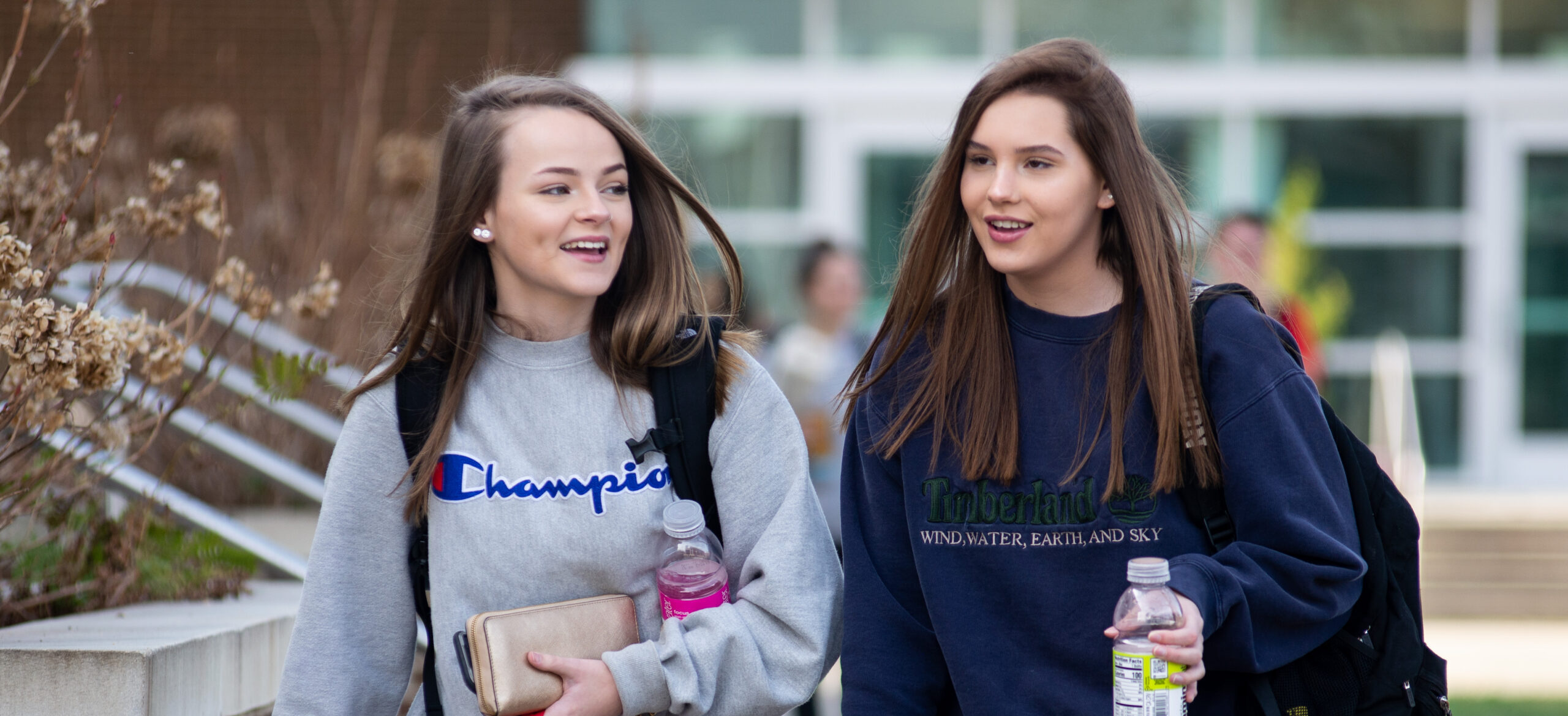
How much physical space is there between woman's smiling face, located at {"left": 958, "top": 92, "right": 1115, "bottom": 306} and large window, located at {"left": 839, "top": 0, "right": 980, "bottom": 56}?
7.74m

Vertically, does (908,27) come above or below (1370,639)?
above

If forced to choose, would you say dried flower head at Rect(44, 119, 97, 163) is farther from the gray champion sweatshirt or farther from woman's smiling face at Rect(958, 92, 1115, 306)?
woman's smiling face at Rect(958, 92, 1115, 306)

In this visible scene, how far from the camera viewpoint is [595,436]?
2449 mm

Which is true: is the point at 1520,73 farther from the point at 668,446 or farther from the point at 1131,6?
the point at 668,446

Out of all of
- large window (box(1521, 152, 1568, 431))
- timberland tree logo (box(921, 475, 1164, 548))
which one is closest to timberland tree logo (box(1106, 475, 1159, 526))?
timberland tree logo (box(921, 475, 1164, 548))

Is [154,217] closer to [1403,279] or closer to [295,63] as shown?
[295,63]

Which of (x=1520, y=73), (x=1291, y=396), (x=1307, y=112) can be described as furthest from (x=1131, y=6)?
(x=1291, y=396)

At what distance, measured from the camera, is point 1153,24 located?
9.85m

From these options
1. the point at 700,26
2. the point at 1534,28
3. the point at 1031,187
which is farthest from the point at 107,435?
the point at 1534,28

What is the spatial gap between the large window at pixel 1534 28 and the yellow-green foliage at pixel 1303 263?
1712mm

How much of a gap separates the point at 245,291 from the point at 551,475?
46.0 inches

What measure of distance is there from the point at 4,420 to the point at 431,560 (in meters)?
0.97

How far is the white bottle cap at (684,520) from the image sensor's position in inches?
91.6

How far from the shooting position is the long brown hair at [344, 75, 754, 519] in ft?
8.26
